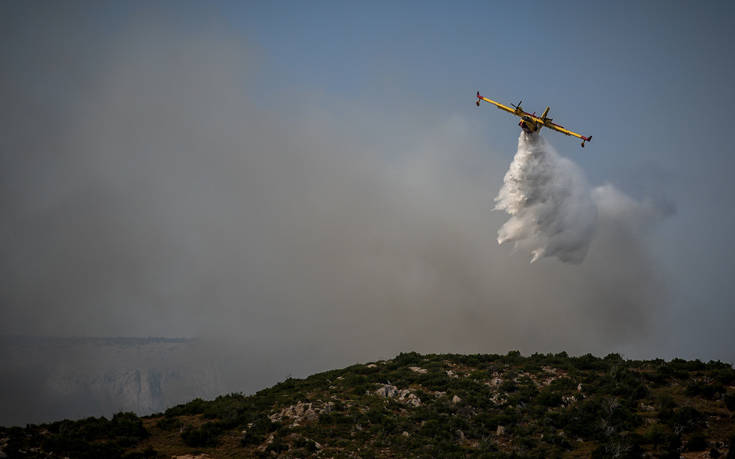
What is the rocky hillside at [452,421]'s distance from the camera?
1164 inches

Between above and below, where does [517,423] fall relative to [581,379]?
below

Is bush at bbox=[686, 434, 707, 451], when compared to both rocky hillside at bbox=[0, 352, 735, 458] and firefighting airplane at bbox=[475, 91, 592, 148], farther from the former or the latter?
firefighting airplane at bbox=[475, 91, 592, 148]

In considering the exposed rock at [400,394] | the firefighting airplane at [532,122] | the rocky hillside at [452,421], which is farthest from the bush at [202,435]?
the firefighting airplane at [532,122]

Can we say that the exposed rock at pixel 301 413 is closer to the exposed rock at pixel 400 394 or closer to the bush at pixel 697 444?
the exposed rock at pixel 400 394

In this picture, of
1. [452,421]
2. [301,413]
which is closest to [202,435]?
[301,413]

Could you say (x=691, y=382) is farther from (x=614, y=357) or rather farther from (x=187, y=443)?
(x=187, y=443)

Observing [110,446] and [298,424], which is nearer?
[110,446]

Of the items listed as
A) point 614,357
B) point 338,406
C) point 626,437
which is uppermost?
point 614,357

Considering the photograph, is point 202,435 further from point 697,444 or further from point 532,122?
point 532,122

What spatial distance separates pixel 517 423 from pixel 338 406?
602 inches

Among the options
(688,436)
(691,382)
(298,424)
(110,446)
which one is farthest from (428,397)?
(110,446)

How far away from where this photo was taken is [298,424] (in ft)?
115

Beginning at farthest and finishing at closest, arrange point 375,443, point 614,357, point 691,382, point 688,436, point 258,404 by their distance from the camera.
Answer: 1. point 614,357
2. point 258,404
3. point 691,382
4. point 375,443
5. point 688,436

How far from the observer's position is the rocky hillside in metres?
29.6
